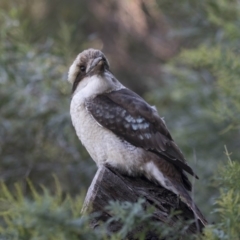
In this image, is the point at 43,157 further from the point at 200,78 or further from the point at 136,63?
the point at 136,63

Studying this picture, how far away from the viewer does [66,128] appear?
838 cm

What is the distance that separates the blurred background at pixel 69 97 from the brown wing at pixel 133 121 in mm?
1340

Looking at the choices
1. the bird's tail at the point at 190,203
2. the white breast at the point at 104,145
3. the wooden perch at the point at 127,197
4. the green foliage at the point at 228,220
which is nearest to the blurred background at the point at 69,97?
the white breast at the point at 104,145

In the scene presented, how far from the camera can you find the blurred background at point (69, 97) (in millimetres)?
7859

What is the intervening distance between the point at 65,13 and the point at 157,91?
6.53ft

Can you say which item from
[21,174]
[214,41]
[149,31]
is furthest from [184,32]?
[149,31]

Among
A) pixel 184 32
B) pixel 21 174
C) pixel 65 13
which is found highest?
pixel 65 13

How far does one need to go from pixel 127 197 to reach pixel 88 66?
1.52m

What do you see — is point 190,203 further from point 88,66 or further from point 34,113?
point 34,113

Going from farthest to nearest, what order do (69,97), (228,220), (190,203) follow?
(69,97), (190,203), (228,220)

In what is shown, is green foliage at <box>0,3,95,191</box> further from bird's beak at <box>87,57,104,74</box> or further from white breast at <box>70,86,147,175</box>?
white breast at <box>70,86,147,175</box>

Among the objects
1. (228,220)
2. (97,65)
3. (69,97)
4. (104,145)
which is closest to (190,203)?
(104,145)

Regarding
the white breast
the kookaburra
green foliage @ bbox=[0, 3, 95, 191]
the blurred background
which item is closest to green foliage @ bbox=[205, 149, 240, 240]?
the kookaburra

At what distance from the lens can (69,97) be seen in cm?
820
